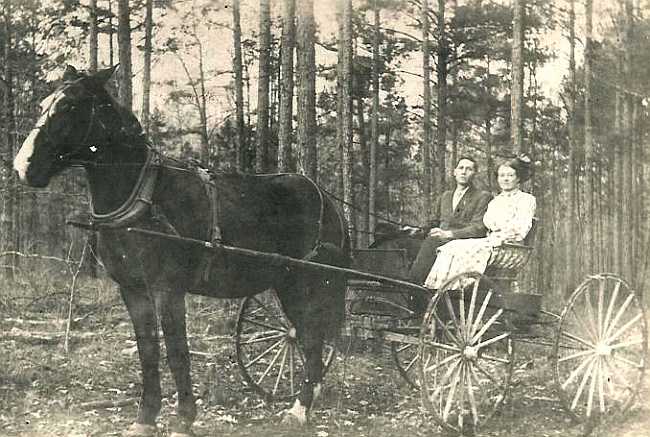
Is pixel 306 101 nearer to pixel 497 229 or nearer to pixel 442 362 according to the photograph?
pixel 497 229

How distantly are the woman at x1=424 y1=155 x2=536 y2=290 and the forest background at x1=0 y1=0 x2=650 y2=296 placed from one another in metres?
0.72

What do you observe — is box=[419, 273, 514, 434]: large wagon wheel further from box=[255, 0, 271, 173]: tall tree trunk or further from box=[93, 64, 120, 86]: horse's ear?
box=[255, 0, 271, 173]: tall tree trunk

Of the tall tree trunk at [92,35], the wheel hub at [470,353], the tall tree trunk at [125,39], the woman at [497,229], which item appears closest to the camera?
the wheel hub at [470,353]

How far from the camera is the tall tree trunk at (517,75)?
766 centimetres

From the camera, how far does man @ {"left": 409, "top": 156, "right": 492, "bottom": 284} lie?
209 inches

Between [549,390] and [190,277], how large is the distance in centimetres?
392

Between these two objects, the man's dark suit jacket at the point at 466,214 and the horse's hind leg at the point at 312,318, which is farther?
the horse's hind leg at the point at 312,318

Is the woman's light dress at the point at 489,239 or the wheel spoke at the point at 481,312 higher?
the woman's light dress at the point at 489,239

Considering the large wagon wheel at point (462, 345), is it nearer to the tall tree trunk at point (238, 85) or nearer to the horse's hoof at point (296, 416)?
the horse's hoof at point (296, 416)

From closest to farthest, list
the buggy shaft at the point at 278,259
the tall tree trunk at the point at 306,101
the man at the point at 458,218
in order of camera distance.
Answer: the buggy shaft at the point at 278,259 < the man at the point at 458,218 < the tall tree trunk at the point at 306,101

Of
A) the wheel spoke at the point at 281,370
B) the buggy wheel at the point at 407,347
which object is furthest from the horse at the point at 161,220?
the buggy wheel at the point at 407,347

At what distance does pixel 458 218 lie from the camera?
557 centimetres

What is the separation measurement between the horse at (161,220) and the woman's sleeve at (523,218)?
1568mm

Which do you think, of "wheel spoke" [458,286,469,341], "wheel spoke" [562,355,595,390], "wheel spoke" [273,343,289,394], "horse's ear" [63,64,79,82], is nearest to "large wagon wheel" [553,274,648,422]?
"wheel spoke" [562,355,595,390]
